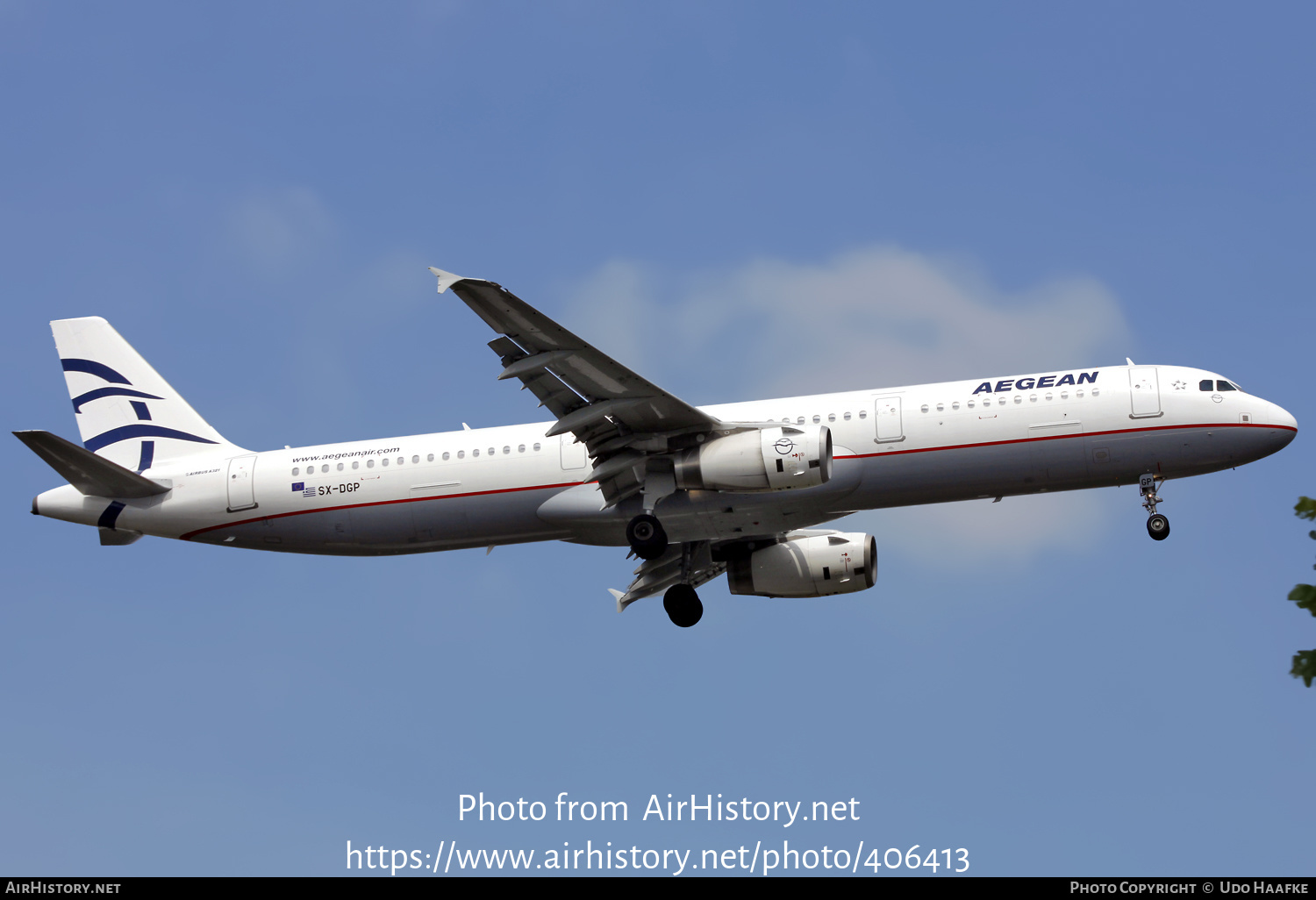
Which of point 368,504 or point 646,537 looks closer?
point 646,537

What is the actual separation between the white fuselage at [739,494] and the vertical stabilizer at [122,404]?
1.14 meters

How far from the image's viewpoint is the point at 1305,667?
863 cm

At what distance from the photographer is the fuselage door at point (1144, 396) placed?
109ft

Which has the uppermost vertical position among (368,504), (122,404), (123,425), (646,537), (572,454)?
(122,404)

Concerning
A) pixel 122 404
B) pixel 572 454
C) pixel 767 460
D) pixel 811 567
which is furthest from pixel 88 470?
pixel 811 567

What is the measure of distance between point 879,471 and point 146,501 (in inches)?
774

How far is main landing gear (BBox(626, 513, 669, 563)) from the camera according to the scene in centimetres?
3381

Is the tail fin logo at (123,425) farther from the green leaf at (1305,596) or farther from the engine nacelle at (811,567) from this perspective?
the green leaf at (1305,596)

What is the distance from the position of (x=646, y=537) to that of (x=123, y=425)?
16.4m

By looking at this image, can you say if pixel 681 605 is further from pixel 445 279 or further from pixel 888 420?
pixel 445 279

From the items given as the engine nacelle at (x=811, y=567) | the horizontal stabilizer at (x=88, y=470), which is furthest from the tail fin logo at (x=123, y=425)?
the engine nacelle at (x=811, y=567)
